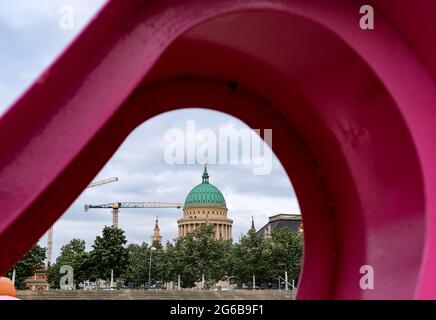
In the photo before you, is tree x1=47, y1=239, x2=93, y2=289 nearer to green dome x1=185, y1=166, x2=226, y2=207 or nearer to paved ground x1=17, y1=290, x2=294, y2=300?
paved ground x1=17, y1=290, x2=294, y2=300

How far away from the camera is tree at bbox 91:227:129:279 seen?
57188 millimetres

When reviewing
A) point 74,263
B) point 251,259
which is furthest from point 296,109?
point 74,263

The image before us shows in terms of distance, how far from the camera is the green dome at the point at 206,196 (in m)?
106

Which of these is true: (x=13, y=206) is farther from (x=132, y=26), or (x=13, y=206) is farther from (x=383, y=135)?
(x=383, y=135)

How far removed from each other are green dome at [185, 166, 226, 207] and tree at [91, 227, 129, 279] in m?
48.1

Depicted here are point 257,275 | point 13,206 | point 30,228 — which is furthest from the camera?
point 257,275

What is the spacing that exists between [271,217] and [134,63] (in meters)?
103

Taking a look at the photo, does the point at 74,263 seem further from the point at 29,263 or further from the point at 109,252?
the point at 109,252

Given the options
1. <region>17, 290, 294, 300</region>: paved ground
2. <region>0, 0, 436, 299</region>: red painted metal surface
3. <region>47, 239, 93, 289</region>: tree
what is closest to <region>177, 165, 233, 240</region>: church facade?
<region>47, 239, 93, 289</region>: tree

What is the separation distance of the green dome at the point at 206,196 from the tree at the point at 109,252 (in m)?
48.1

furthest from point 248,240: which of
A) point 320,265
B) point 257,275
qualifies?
point 320,265

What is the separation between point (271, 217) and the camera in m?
107

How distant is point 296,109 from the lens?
7.89 metres

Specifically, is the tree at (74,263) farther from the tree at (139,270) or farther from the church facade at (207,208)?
the church facade at (207,208)
